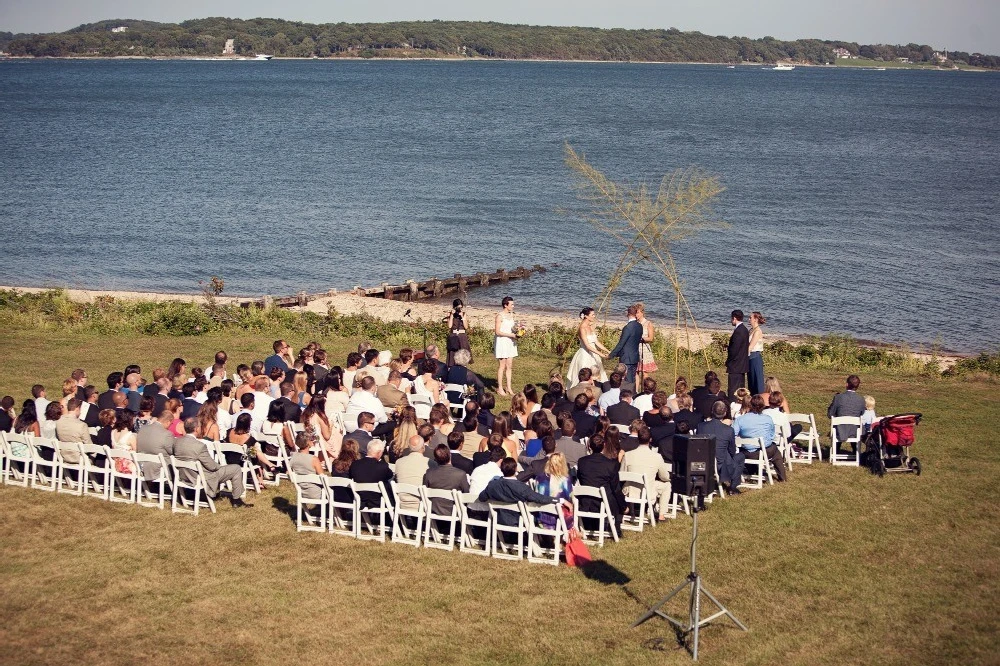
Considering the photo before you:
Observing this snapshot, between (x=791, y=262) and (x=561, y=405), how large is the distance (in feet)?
109

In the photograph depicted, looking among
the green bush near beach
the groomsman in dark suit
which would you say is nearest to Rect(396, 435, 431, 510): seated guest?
the green bush near beach

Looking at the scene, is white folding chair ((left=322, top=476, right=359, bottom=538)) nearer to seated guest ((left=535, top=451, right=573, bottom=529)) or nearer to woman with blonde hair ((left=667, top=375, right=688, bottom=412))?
seated guest ((left=535, top=451, right=573, bottom=529))

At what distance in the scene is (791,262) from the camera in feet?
149

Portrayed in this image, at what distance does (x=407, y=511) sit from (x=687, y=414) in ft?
13.8

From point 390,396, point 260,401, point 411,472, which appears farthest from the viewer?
point 390,396

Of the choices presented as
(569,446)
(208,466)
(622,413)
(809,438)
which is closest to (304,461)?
(208,466)

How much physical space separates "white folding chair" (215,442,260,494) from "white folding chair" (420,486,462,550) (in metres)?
2.55

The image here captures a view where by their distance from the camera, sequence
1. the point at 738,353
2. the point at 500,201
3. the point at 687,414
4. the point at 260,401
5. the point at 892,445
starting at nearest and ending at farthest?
the point at 687,414 → the point at 892,445 → the point at 260,401 → the point at 738,353 → the point at 500,201

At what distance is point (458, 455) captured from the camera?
12711mm

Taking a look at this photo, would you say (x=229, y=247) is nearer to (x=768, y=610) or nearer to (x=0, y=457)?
(x=0, y=457)

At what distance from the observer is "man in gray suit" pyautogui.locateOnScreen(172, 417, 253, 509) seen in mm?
12828

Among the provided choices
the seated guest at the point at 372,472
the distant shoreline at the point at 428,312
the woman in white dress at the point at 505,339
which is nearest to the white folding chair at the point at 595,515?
the seated guest at the point at 372,472

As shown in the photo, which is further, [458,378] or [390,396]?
[458,378]

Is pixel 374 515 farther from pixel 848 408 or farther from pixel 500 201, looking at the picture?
pixel 500 201
